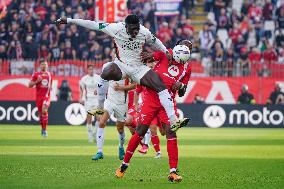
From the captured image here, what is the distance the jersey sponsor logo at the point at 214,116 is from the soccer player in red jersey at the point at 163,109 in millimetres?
21363

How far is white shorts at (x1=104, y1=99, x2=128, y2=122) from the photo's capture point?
21.2 m

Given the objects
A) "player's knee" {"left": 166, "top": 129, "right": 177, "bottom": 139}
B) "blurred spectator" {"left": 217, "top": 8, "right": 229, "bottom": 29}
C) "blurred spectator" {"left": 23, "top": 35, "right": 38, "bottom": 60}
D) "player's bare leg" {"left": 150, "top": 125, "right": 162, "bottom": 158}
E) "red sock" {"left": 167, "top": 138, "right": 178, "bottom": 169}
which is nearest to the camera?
"red sock" {"left": 167, "top": 138, "right": 178, "bottom": 169}

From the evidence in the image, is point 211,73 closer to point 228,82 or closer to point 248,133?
point 228,82

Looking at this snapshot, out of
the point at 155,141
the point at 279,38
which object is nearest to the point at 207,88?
the point at 279,38

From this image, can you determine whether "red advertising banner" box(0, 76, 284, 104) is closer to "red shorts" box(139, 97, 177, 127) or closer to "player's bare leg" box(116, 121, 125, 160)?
"player's bare leg" box(116, 121, 125, 160)

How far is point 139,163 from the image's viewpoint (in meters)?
18.7

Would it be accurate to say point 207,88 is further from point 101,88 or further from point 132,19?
point 132,19

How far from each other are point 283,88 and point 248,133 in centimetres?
549

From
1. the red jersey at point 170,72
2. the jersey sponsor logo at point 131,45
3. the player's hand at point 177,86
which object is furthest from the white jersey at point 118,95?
the jersey sponsor logo at point 131,45

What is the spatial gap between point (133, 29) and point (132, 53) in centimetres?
56

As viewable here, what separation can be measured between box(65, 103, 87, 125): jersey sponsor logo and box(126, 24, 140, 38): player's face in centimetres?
2247

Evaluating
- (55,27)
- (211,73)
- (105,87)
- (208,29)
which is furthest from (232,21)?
(105,87)

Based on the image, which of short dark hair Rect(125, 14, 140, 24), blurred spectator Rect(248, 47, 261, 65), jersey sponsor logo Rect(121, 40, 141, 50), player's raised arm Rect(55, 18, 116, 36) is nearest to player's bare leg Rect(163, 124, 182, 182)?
jersey sponsor logo Rect(121, 40, 141, 50)

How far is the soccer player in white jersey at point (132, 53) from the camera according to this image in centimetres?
1497
